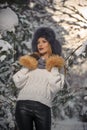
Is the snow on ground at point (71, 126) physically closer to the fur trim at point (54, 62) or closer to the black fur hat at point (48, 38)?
the fur trim at point (54, 62)

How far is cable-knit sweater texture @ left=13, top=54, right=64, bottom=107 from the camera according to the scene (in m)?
2.71

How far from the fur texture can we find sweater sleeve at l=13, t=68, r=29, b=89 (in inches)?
1.7

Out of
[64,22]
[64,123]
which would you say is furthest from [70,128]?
[64,22]

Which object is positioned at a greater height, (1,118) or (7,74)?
(7,74)

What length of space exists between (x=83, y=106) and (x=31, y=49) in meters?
0.54

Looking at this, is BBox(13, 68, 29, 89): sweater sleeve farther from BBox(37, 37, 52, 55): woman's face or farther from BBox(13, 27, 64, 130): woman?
BBox(37, 37, 52, 55): woman's face

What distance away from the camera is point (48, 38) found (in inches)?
112

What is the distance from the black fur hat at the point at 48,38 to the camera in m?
2.84

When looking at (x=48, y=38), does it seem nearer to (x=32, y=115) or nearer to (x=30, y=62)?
(x=30, y=62)

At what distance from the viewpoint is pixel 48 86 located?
2.74 meters

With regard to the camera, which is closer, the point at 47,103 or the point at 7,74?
the point at 47,103

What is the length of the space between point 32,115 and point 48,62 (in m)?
0.38

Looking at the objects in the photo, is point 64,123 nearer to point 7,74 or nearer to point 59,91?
point 59,91

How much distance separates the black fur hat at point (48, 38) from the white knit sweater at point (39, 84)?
0.16 m
